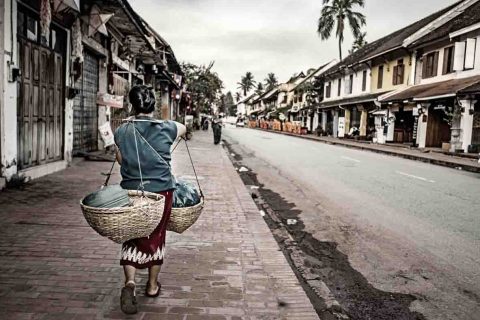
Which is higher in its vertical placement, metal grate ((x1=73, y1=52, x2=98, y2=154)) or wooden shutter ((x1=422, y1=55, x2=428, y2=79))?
wooden shutter ((x1=422, y1=55, x2=428, y2=79))

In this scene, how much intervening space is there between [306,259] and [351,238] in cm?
113

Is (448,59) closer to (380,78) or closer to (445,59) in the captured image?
(445,59)

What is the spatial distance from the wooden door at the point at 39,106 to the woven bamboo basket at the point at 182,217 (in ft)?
18.5

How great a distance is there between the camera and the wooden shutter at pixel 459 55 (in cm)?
2147

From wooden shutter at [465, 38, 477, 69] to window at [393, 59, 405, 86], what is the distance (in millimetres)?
7257

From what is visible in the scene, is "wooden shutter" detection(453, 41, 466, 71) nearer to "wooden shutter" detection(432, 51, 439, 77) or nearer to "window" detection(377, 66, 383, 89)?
"wooden shutter" detection(432, 51, 439, 77)

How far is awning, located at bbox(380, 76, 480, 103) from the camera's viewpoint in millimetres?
18972

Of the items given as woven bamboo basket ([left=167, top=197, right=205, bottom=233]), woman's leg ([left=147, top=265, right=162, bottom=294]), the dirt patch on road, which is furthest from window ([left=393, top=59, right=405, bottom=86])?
woman's leg ([left=147, top=265, right=162, bottom=294])

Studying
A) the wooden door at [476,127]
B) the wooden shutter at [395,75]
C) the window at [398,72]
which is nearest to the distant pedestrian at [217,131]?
the wooden door at [476,127]

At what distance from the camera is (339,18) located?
44062 millimetres

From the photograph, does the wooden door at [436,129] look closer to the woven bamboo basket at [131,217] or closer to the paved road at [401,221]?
the paved road at [401,221]

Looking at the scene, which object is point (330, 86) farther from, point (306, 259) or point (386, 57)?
point (306, 259)

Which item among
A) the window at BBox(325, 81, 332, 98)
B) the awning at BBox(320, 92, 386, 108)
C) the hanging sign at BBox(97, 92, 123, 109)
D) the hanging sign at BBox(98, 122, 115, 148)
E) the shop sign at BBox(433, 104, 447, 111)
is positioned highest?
the window at BBox(325, 81, 332, 98)

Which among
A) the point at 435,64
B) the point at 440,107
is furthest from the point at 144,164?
the point at 435,64
